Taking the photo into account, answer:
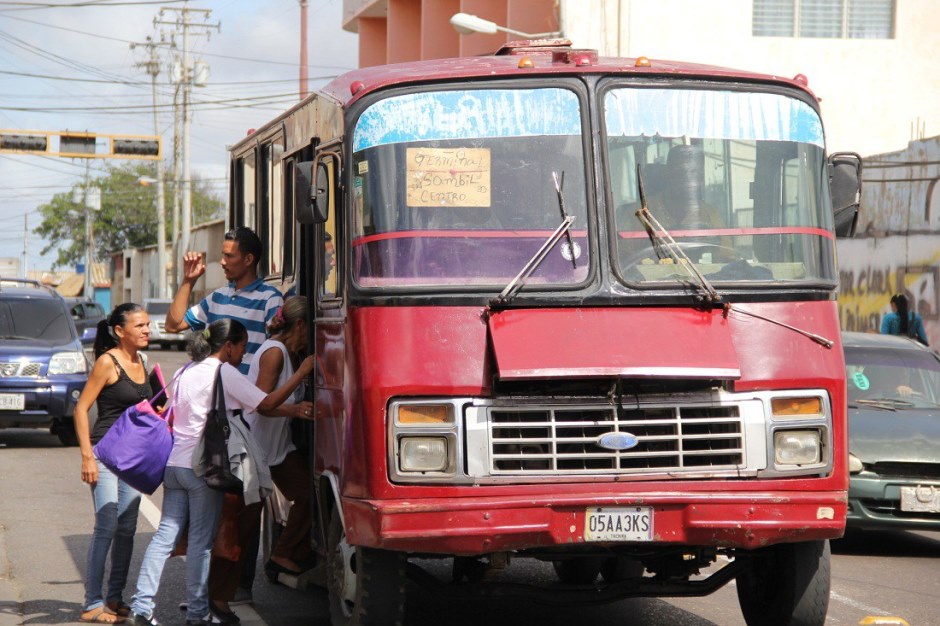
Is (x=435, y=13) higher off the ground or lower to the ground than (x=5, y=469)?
higher

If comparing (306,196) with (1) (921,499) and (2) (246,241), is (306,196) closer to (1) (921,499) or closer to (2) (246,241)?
(2) (246,241)

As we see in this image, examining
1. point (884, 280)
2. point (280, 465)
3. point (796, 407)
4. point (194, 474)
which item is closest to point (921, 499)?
point (796, 407)

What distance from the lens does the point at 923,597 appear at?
28.2 ft

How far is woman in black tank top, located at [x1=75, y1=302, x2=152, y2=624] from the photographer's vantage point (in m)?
7.70

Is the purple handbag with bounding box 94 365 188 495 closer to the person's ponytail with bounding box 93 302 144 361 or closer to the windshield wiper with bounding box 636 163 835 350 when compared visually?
the person's ponytail with bounding box 93 302 144 361

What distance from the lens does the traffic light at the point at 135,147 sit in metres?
41.0

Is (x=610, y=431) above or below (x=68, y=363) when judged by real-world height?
above

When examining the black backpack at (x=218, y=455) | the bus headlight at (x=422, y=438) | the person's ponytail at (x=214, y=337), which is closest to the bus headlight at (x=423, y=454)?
the bus headlight at (x=422, y=438)

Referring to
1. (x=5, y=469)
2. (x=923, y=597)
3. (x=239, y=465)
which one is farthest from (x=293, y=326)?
(x=5, y=469)

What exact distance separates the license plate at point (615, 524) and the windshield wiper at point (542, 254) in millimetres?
959

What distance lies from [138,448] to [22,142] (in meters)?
33.0

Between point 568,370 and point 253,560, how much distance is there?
3165 millimetres

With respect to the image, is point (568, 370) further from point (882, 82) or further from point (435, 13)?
point (435, 13)

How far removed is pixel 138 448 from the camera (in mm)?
7391
